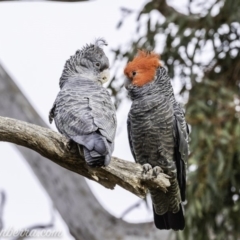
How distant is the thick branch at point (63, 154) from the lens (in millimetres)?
2979

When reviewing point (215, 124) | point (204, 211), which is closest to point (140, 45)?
point (215, 124)

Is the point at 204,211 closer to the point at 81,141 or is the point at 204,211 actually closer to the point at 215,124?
the point at 215,124

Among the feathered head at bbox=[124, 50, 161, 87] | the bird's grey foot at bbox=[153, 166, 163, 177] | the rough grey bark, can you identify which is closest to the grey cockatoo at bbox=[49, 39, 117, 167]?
the feathered head at bbox=[124, 50, 161, 87]

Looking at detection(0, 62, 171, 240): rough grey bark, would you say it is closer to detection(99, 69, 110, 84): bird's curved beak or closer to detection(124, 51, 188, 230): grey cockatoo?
detection(124, 51, 188, 230): grey cockatoo

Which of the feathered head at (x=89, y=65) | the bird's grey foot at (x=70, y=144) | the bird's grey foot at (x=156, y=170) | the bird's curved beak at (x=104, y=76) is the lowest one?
the bird's grey foot at (x=156, y=170)

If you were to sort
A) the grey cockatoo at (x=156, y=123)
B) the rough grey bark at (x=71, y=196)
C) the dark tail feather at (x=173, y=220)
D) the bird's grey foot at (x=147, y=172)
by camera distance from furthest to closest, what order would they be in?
1. the rough grey bark at (x=71, y=196)
2. the dark tail feather at (x=173, y=220)
3. the grey cockatoo at (x=156, y=123)
4. the bird's grey foot at (x=147, y=172)

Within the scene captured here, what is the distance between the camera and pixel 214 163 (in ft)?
15.0

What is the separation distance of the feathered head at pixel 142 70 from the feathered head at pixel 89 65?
0.90 feet

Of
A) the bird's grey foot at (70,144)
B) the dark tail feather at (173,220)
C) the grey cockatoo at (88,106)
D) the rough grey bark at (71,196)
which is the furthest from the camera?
the rough grey bark at (71,196)

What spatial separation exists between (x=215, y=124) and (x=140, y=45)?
0.86 metres

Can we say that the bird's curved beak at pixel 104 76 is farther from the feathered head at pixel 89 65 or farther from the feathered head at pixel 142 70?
the feathered head at pixel 142 70

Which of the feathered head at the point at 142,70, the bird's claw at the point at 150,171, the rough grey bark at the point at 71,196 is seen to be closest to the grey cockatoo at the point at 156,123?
the feathered head at the point at 142,70

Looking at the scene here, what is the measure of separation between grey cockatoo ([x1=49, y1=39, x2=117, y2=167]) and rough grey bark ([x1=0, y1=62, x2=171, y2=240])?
228 cm

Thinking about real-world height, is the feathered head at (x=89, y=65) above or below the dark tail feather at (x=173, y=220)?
above
